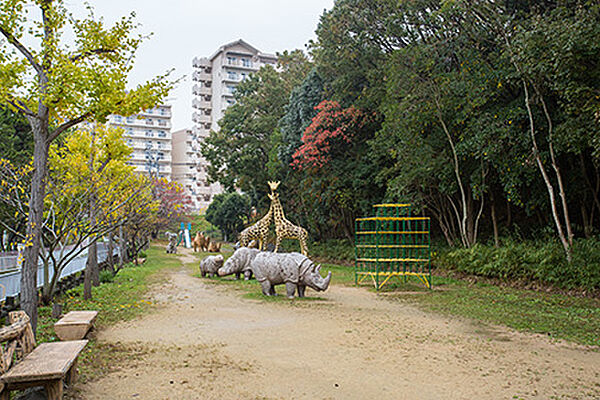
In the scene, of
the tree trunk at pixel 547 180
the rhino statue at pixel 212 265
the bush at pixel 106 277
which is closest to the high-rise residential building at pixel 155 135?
the rhino statue at pixel 212 265

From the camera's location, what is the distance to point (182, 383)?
527 cm

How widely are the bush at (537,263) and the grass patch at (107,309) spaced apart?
31.7 ft

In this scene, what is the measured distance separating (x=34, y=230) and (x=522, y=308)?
923cm

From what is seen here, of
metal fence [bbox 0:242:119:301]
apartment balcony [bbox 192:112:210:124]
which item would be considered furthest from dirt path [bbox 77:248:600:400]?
apartment balcony [bbox 192:112:210:124]

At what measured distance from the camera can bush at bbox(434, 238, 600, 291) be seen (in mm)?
11859

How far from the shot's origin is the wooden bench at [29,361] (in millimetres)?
4055

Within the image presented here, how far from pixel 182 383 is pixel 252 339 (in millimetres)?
2256

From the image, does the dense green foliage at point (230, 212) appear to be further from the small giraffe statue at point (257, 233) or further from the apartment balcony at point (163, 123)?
the apartment balcony at point (163, 123)

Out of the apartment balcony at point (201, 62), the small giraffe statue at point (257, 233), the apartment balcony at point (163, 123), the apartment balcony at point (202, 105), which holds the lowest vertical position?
the small giraffe statue at point (257, 233)

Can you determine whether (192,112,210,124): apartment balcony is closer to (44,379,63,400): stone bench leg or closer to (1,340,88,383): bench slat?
(1,340,88,383): bench slat

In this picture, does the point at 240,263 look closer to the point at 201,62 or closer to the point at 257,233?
the point at 257,233

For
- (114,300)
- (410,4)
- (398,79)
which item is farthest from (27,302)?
(410,4)

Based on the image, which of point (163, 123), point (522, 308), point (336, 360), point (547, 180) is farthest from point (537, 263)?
point (163, 123)

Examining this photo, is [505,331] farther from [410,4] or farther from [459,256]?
[410,4]
